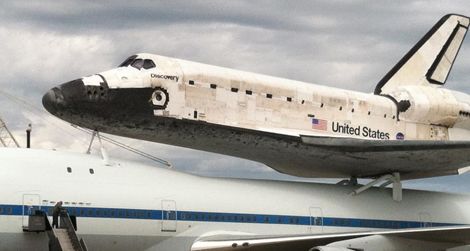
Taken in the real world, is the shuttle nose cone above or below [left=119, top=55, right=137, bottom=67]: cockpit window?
below

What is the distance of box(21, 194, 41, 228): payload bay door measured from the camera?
24.6 meters

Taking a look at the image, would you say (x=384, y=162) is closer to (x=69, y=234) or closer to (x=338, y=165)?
(x=338, y=165)

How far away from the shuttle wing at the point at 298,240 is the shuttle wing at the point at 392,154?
3004 millimetres

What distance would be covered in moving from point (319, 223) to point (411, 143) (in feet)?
14.0

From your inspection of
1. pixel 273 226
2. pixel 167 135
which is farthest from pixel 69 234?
pixel 273 226

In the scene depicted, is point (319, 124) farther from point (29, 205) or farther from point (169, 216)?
point (29, 205)

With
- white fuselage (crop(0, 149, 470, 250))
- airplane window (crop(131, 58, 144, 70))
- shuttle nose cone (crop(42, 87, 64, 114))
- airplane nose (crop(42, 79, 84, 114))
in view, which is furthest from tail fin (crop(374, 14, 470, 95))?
shuttle nose cone (crop(42, 87, 64, 114))

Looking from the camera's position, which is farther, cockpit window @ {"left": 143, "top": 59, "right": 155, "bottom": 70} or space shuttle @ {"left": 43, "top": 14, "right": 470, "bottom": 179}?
cockpit window @ {"left": 143, "top": 59, "right": 155, "bottom": 70}

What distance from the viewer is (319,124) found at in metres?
29.3

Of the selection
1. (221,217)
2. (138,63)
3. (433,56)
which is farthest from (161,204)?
(433,56)

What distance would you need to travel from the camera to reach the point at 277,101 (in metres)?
28.4

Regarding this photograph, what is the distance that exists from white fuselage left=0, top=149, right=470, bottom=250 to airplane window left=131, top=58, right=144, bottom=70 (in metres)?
3.12

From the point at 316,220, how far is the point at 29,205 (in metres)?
10.4

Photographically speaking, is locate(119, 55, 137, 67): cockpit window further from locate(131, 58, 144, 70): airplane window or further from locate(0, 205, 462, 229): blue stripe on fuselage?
locate(0, 205, 462, 229): blue stripe on fuselage
